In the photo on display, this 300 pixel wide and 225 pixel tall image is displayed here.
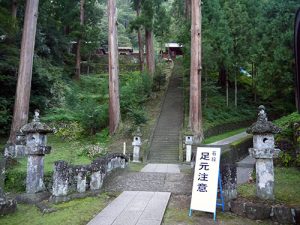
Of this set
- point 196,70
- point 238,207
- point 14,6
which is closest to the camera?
point 238,207

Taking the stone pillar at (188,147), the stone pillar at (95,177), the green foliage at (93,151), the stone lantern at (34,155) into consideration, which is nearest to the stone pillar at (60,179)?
the stone lantern at (34,155)

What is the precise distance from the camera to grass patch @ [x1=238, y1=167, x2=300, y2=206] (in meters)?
5.95

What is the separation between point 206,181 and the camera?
220 inches

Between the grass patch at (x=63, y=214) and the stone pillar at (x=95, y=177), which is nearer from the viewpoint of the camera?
the grass patch at (x=63, y=214)

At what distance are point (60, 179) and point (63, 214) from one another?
121 cm

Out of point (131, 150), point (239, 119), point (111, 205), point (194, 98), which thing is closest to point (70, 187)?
point (111, 205)

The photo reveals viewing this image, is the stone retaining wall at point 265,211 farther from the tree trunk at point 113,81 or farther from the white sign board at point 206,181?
the tree trunk at point 113,81

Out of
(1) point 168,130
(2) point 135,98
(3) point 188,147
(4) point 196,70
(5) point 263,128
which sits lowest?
(3) point 188,147

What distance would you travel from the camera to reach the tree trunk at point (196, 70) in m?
15.5

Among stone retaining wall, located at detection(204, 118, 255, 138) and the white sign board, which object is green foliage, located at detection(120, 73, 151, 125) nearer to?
stone retaining wall, located at detection(204, 118, 255, 138)

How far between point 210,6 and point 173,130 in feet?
32.7

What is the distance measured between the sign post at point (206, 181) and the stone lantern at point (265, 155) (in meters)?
0.94

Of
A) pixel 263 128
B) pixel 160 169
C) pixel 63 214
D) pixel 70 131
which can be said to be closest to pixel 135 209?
pixel 63 214

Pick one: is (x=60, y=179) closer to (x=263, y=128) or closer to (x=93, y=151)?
(x=263, y=128)
